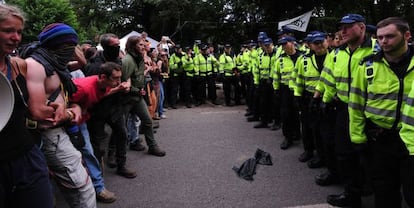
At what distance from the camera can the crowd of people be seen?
6.95ft

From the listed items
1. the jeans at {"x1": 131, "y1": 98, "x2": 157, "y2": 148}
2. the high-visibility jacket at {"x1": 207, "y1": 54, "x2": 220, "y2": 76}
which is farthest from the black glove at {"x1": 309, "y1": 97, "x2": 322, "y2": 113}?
the high-visibility jacket at {"x1": 207, "y1": 54, "x2": 220, "y2": 76}

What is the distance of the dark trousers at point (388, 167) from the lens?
295cm

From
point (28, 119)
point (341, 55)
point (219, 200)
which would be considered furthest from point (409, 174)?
point (28, 119)

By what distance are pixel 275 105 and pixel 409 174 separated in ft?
16.7

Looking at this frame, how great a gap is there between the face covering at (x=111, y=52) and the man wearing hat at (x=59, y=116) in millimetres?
2034

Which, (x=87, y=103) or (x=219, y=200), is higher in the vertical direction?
Answer: (x=87, y=103)

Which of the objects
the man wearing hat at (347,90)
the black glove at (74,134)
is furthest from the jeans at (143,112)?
the man wearing hat at (347,90)

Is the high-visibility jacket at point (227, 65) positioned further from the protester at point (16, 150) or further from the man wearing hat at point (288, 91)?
the protester at point (16, 150)

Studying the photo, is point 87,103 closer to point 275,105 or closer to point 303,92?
point 303,92

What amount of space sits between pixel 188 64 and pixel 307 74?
718 cm

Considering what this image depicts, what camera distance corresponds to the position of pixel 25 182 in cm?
206

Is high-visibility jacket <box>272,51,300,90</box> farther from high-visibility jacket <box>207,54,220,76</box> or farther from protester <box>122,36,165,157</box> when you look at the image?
high-visibility jacket <box>207,54,220,76</box>

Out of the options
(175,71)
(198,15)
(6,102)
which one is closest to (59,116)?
(6,102)

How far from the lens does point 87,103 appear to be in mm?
3781
